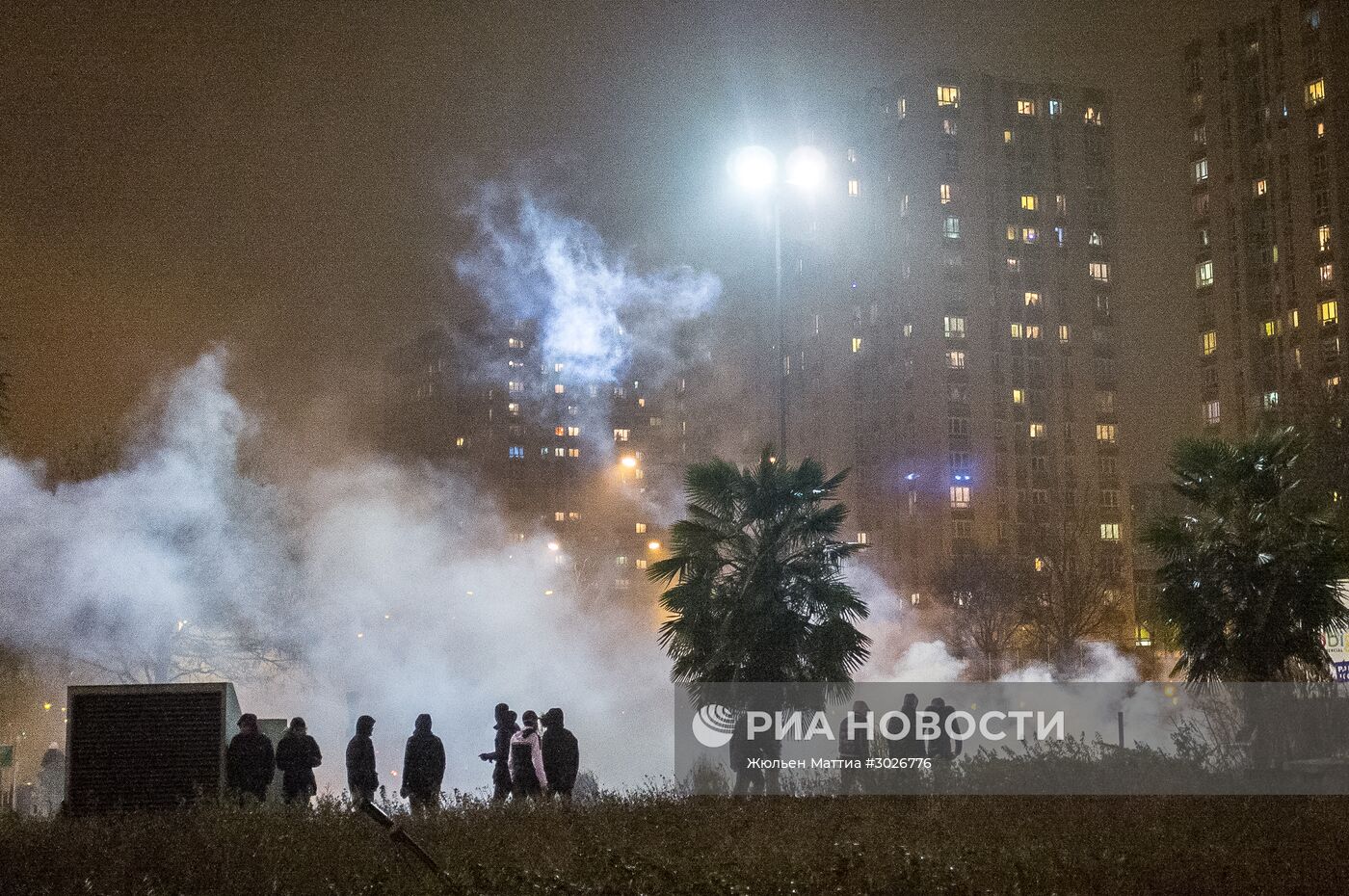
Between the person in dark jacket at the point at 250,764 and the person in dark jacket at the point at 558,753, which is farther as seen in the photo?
the person in dark jacket at the point at 558,753

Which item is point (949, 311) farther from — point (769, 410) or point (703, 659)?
point (703, 659)

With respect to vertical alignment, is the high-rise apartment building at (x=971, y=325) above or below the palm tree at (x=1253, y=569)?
above

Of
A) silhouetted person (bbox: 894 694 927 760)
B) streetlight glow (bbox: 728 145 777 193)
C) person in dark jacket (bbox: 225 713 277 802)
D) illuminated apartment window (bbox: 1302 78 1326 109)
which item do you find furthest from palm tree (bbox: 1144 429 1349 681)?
illuminated apartment window (bbox: 1302 78 1326 109)

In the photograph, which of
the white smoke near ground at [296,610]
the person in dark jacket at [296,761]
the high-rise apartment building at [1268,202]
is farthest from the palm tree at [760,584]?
the high-rise apartment building at [1268,202]

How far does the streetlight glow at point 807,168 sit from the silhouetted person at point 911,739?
397 inches

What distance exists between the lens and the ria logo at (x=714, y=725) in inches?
729

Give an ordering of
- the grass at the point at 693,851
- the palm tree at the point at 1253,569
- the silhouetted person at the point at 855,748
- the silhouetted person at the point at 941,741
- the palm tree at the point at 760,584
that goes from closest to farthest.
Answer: the grass at the point at 693,851
the silhouetted person at the point at 855,748
the silhouetted person at the point at 941,741
the palm tree at the point at 760,584
the palm tree at the point at 1253,569

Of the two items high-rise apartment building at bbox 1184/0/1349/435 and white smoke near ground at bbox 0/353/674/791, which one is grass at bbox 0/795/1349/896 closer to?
white smoke near ground at bbox 0/353/674/791

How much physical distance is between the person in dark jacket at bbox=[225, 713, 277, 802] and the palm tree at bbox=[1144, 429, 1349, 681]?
13.1 metres

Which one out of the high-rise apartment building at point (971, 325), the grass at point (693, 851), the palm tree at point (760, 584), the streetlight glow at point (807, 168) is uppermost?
the high-rise apartment building at point (971, 325)

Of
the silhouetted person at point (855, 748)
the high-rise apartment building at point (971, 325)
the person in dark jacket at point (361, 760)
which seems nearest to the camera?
the person in dark jacket at point (361, 760)

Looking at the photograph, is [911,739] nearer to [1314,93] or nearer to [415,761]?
[415,761]

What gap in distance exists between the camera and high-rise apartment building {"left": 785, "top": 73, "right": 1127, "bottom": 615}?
267 feet

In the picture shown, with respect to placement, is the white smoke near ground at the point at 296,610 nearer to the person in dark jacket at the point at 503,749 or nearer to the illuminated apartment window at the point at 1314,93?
the person in dark jacket at the point at 503,749
